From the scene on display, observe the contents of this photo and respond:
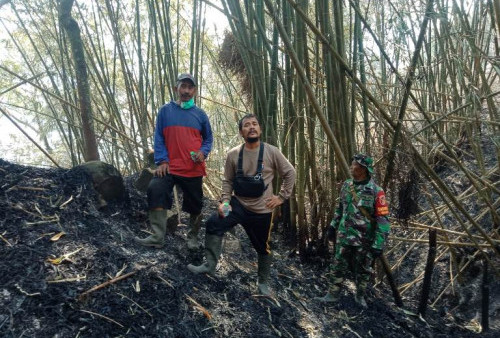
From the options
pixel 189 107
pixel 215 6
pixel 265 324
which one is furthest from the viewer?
pixel 215 6

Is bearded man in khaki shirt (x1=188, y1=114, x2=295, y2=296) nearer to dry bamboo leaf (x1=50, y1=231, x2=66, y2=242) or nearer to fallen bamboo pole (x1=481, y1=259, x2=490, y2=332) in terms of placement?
dry bamboo leaf (x1=50, y1=231, x2=66, y2=242)

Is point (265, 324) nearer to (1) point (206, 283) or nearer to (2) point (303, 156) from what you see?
(1) point (206, 283)

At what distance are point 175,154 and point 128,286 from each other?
88 centimetres

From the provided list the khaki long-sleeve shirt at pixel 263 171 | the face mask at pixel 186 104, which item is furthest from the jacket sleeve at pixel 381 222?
the face mask at pixel 186 104

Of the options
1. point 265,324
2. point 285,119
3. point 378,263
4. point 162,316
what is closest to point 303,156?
point 285,119

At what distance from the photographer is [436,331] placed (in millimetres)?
3061

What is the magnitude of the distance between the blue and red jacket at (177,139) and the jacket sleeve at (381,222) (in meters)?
1.14

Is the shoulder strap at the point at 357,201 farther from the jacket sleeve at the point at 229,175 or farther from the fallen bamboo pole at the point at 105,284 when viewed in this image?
the fallen bamboo pole at the point at 105,284

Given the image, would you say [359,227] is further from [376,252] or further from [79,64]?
[79,64]

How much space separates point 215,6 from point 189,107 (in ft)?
3.35

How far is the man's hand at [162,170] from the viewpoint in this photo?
2.60m

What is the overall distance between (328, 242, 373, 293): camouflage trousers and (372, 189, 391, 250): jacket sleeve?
0.12 m

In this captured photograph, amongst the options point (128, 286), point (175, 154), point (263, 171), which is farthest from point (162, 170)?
point (128, 286)

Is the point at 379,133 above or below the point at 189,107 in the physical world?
below
